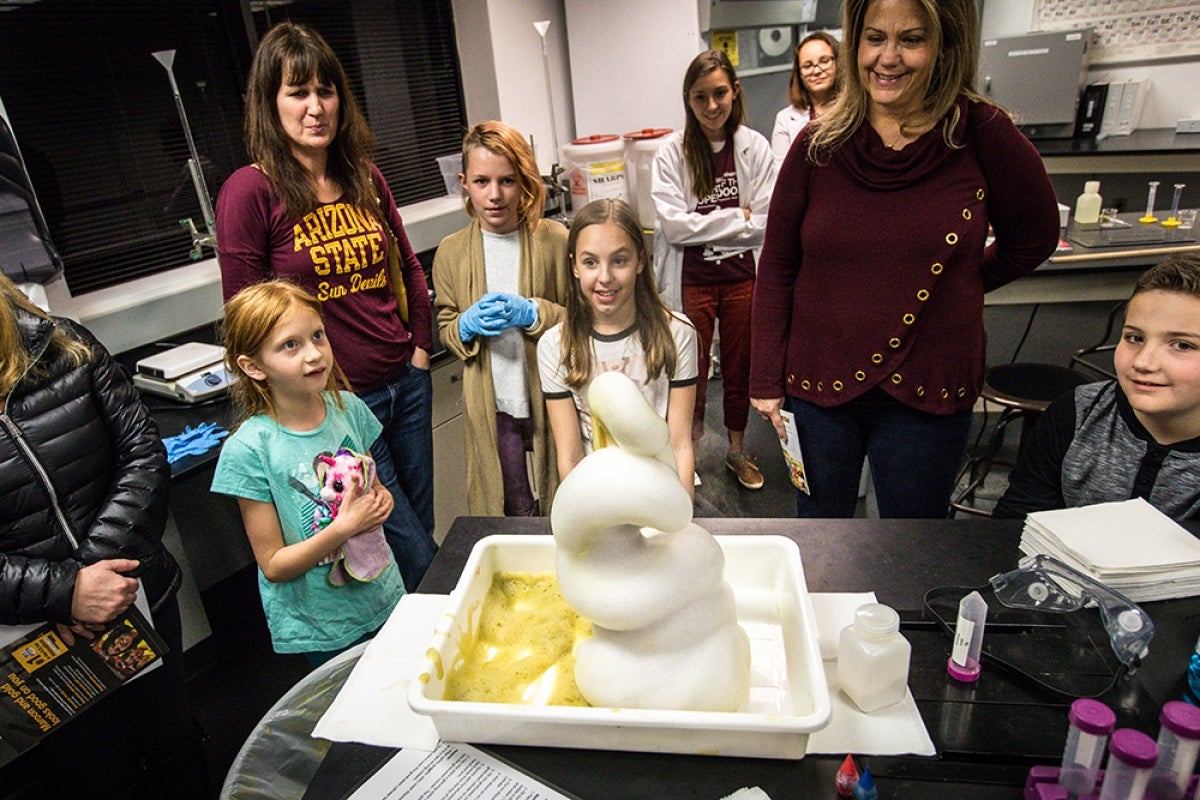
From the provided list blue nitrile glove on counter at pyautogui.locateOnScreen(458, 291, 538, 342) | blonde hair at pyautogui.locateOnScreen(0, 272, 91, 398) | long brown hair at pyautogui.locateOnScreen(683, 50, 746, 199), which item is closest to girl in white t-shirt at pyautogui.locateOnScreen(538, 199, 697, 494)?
blue nitrile glove on counter at pyautogui.locateOnScreen(458, 291, 538, 342)

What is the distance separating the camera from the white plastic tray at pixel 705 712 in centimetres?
76

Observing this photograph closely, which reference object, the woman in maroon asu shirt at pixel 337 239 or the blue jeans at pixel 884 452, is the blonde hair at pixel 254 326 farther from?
the blue jeans at pixel 884 452

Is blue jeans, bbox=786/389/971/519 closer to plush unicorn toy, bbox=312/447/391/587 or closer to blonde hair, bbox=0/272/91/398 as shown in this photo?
plush unicorn toy, bbox=312/447/391/587

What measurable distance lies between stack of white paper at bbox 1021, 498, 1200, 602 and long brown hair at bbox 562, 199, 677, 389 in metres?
0.75

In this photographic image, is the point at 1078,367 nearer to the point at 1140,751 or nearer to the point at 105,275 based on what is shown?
the point at 1140,751

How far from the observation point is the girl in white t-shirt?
156 centimetres

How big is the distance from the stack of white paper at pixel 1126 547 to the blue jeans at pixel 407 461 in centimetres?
125

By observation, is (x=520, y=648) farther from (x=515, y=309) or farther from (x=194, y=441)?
(x=194, y=441)

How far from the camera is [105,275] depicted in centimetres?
234

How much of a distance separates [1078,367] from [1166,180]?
1319mm

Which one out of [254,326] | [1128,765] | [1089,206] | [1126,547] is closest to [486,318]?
[254,326]

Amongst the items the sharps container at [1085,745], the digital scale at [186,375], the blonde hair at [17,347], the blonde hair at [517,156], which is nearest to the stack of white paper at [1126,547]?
the sharps container at [1085,745]

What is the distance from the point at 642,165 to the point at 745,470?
1359 millimetres

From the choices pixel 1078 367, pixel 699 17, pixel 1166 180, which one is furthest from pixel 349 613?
pixel 1166 180
